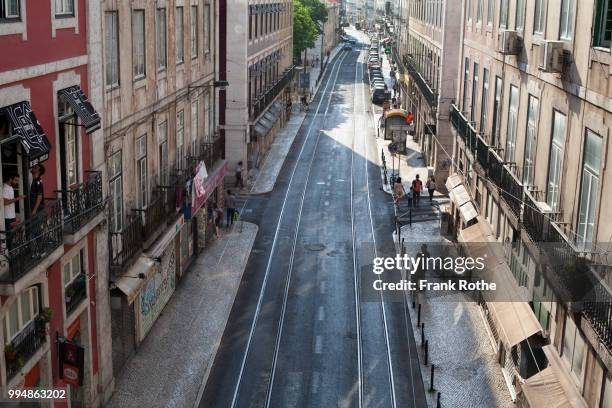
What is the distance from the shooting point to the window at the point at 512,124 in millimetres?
26031

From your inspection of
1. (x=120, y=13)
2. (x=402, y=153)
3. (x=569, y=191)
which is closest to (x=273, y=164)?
(x=402, y=153)

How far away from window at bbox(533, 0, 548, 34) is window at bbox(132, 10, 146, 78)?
11586 mm

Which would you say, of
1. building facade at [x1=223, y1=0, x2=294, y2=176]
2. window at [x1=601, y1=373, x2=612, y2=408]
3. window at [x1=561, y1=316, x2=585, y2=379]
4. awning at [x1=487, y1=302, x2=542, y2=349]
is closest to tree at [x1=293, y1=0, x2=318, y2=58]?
building facade at [x1=223, y1=0, x2=294, y2=176]

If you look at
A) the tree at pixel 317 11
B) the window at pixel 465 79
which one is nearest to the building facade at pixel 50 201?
the window at pixel 465 79

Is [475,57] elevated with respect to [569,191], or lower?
elevated

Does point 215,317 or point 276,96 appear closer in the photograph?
point 215,317

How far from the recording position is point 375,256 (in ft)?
119

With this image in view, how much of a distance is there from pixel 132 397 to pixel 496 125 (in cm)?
1525

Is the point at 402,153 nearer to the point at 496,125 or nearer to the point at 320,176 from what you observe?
the point at 320,176

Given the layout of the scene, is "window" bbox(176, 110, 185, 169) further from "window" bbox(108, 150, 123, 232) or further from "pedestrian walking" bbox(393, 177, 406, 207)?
"pedestrian walking" bbox(393, 177, 406, 207)

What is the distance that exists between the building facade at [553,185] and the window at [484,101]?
0.69ft

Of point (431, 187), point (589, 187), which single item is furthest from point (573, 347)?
point (431, 187)

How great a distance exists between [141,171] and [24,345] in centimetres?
1001

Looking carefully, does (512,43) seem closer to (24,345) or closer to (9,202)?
(9,202)
